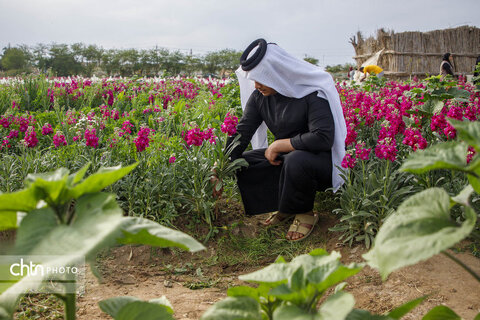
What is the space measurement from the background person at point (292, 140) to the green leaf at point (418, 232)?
2287 millimetres

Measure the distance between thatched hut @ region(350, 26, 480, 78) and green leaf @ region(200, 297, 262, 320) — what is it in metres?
15.6

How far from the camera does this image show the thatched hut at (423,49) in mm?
15312

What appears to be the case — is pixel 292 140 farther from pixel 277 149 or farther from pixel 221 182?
pixel 221 182

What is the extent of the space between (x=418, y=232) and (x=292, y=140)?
2.48 metres

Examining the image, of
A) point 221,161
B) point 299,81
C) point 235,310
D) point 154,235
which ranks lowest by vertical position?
point 221,161

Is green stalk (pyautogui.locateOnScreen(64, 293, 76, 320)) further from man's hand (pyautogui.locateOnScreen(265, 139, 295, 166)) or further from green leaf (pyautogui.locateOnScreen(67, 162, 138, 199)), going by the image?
man's hand (pyautogui.locateOnScreen(265, 139, 295, 166))

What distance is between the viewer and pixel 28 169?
3283 millimetres

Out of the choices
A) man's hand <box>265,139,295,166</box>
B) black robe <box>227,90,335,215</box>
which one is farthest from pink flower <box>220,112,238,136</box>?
man's hand <box>265,139,295,166</box>

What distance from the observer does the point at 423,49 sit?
15.7 meters

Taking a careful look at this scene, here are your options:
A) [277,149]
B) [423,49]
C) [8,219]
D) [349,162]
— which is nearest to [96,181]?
[8,219]

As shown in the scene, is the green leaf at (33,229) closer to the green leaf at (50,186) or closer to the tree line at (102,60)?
the green leaf at (50,186)

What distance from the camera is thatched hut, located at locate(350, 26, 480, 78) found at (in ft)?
50.2

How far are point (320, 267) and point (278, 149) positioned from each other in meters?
2.48

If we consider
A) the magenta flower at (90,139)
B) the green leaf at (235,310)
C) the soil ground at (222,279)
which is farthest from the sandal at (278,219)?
the green leaf at (235,310)
